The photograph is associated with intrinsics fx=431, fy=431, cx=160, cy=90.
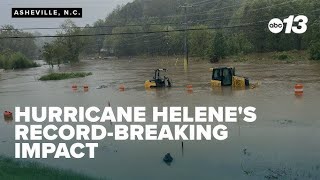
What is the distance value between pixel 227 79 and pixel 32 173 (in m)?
22.8

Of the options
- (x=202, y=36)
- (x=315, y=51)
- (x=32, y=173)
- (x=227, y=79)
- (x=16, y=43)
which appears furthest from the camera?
(x=16, y=43)

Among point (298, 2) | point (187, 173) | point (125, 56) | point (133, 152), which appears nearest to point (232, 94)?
point (133, 152)

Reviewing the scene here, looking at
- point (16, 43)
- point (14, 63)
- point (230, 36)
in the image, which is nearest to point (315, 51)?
point (230, 36)

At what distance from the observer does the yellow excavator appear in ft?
105

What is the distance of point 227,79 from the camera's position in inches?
1291

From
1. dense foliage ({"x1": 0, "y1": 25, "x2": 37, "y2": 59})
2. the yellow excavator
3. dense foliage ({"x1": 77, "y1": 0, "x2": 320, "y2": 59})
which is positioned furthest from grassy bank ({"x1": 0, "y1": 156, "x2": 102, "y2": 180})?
dense foliage ({"x1": 0, "y1": 25, "x2": 37, "y2": 59})

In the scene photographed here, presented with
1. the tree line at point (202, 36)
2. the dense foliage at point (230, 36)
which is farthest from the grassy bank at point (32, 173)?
the dense foliage at point (230, 36)

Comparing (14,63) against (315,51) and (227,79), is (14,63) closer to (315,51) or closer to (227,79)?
(315,51)

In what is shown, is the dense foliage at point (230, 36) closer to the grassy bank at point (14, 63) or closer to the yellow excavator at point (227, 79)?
Answer: the yellow excavator at point (227, 79)

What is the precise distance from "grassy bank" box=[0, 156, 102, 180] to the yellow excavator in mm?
21056

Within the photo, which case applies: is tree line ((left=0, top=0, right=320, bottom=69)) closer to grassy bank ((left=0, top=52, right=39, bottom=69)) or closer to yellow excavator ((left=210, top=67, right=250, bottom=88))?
grassy bank ((left=0, top=52, right=39, bottom=69))

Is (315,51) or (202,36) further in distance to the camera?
(202,36)

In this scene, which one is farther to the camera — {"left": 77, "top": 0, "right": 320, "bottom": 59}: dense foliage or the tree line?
the tree line

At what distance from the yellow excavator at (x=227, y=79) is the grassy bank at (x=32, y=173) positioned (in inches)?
829
